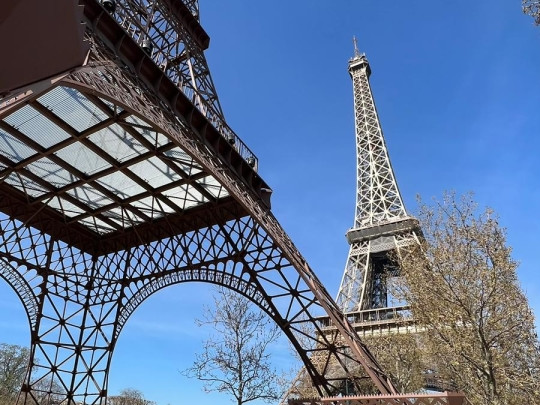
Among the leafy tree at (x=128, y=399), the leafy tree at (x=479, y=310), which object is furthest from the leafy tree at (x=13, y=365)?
the leafy tree at (x=479, y=310)

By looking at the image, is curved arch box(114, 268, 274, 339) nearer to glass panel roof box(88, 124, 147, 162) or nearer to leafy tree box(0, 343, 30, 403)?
glass panel roof box(88, 124, 147, 162)

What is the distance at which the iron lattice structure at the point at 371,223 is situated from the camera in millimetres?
40825

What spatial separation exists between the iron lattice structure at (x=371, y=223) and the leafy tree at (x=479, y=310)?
63.4 ft

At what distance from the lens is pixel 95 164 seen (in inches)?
618

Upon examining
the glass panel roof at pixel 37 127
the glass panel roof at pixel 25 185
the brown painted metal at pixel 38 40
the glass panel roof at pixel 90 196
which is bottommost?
the brown painted metal at pixel 38 40

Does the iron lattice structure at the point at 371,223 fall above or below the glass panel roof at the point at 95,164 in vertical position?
above

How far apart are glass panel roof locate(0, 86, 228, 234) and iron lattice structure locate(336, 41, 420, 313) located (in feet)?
69.6

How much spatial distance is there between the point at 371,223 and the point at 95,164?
34.8 meters

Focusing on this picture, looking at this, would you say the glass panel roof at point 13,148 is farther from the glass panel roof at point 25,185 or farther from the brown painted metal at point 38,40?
the brown painted metal at point 38,40

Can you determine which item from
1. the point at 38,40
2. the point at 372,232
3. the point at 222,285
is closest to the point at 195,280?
the point at 222,285

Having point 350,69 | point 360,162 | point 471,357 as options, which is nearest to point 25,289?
point 471,357

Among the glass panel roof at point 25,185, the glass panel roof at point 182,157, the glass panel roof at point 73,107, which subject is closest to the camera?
the glass panel roof at point 73,107

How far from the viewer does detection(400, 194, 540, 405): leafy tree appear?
12.7m

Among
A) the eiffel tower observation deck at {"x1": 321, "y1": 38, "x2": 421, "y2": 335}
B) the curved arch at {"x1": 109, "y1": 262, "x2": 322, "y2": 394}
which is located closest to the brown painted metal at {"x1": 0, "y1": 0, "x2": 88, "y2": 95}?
the curved arch at {"x1": 109, "y1": 262, "x2": 322, "y2": 394}
